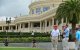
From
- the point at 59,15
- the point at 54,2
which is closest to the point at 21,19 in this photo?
the point at 54,2

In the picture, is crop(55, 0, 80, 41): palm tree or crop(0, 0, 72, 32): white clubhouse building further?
crop(0, 0, 72, 32): white clubhouse building

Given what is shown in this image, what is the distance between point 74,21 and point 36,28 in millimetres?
38962

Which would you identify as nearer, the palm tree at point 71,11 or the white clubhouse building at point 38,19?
the palm tree at point 71,11

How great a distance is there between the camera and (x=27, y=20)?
89.1 m

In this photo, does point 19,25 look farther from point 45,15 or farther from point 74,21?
point 74,21

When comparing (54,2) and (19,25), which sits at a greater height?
(54,2)

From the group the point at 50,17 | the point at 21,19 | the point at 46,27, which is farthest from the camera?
the point at 21,19

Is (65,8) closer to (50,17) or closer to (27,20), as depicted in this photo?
(50,17)

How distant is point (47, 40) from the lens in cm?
4659

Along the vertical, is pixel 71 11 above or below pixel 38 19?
above

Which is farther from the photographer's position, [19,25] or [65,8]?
[19,25]

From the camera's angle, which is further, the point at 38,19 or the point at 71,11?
the point at 38,19

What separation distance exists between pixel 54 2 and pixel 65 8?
42.8m

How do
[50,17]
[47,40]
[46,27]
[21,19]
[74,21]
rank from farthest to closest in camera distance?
[21,19] < [46,27] < [50,17] < [74,21] < [47,40]
